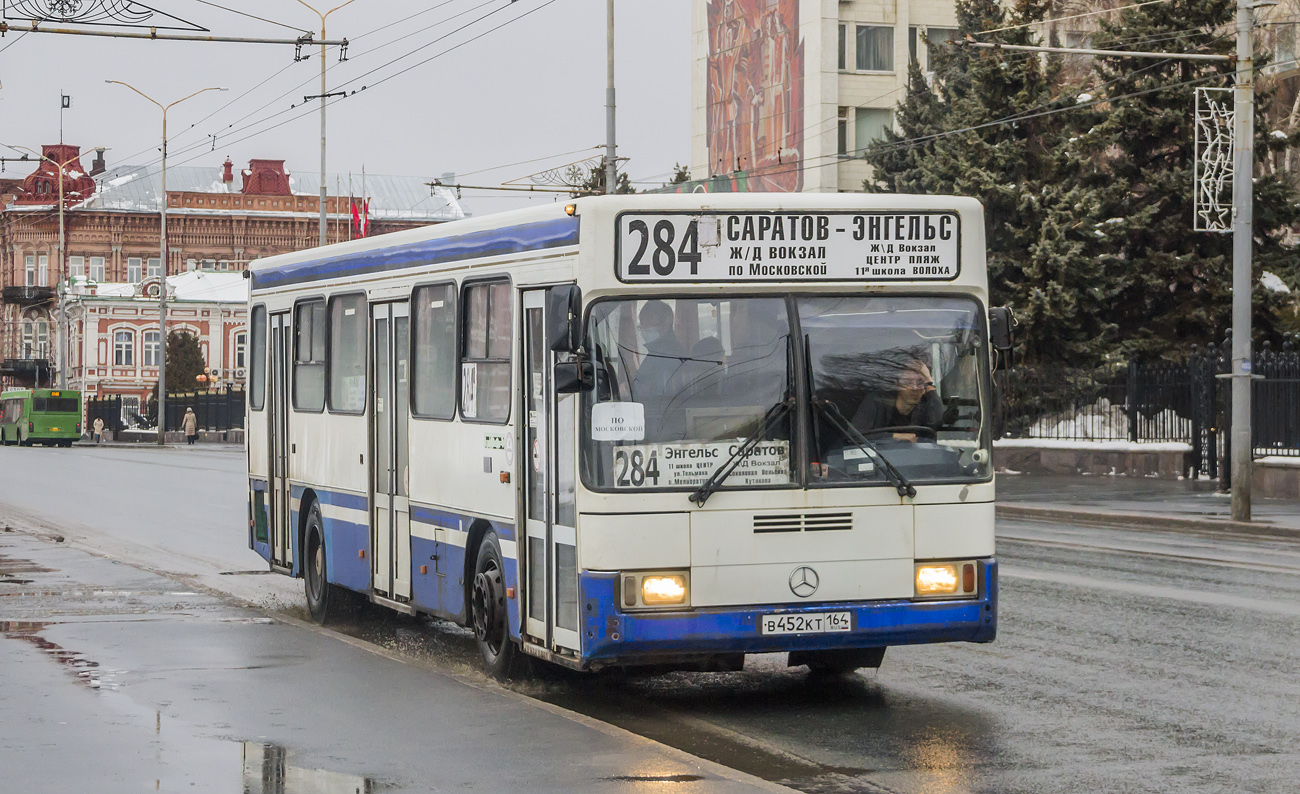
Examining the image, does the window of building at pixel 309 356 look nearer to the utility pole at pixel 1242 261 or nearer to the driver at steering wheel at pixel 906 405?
the driver at steering wheel at pixel 906 405

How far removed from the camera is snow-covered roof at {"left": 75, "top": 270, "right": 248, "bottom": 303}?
357ft

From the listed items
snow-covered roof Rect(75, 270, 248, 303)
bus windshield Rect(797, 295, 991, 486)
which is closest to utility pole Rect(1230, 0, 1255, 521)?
bus windshield Rect(797, 295, 991, 486)

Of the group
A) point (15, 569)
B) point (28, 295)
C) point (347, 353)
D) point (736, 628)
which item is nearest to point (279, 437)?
point (347, 353)

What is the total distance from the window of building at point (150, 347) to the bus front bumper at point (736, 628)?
340 feet

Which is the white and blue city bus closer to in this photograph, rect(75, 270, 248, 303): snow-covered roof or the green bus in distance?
the green bus in distance

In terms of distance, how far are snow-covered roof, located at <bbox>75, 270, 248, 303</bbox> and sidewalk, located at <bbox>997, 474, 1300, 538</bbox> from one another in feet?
271

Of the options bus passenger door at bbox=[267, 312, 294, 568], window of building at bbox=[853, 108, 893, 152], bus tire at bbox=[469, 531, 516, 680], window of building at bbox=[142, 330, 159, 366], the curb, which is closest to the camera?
bus tire at bbox=[469, 531, 516, 680]

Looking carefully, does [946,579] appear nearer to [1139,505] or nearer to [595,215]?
[595,215]

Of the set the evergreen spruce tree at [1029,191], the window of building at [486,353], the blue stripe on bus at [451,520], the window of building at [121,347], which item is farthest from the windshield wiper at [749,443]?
the window of building at [121,347]

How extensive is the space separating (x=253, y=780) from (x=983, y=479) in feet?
13.5

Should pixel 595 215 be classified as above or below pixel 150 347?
below

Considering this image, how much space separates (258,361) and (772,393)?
7252 millimetres

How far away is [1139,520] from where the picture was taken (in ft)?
79.5

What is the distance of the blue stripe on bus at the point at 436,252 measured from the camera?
9625 millimetres
